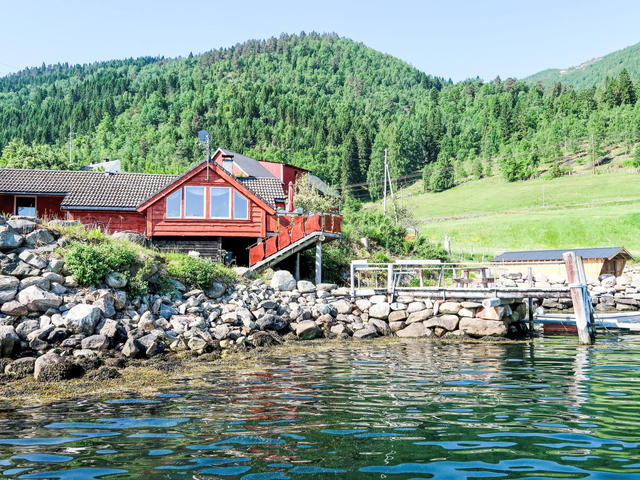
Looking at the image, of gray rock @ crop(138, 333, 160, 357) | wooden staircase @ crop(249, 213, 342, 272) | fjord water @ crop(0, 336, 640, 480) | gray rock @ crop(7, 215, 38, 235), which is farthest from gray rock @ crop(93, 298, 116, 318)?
wooden staircase @ crop(249, 213, 342, 272)

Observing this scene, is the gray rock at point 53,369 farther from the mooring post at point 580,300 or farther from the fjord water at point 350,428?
the mooring post at point 580,300

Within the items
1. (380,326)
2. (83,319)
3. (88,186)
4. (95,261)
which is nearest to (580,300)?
(380,326)

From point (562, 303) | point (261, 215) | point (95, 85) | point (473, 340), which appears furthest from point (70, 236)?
point (95, 85)

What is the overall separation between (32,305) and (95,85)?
7191 inches

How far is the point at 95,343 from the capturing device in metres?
15.4

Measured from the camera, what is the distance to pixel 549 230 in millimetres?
63125

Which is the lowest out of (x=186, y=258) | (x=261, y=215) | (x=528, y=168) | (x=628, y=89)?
(x=186, y=258)

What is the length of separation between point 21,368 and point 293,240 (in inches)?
618

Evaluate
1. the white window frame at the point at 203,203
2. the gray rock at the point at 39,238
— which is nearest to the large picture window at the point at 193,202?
the white window frame at the point at 203,203

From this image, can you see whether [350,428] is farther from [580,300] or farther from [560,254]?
[560,254]

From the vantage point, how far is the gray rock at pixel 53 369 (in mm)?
12031

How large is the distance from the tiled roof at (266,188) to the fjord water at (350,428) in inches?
720

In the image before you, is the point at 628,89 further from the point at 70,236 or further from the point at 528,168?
the point at 70,236

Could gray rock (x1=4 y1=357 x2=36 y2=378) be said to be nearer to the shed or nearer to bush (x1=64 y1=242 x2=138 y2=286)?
bush (x1=64 y1=242 x2=138 y2=286)
